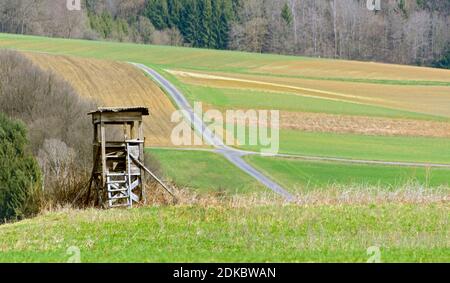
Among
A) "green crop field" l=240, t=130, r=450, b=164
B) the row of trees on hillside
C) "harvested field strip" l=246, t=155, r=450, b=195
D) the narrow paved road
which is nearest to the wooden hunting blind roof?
the narrow paved road

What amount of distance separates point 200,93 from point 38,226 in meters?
49.7

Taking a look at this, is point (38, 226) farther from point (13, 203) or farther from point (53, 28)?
point (53, 28)

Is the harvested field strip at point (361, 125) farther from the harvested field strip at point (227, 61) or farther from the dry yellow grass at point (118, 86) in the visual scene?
the harvested field strip at point (227, 61)

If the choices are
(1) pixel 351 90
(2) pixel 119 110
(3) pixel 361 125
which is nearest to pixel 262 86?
(1) pixel 351 90

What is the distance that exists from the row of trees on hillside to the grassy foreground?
11655 centimetres

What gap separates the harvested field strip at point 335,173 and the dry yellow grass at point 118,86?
904cm

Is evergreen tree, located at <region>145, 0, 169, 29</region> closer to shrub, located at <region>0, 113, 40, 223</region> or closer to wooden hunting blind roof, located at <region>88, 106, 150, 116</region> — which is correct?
shrub, located at <region>0, 113, 40, 223</region>

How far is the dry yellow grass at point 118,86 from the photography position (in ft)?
203

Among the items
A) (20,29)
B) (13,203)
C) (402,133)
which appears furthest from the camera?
(20,29)

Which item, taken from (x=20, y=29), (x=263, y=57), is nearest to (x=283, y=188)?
(x=263, y=57)

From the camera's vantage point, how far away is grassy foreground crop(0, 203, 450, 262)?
17.0 m

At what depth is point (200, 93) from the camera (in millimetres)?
72375

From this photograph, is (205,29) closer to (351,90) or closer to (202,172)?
(351,90)

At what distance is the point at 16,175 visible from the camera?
114 feet
